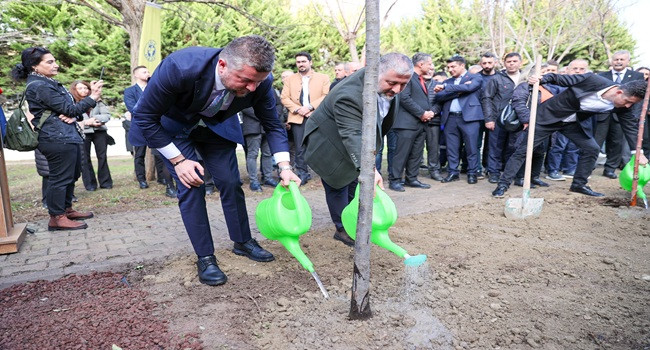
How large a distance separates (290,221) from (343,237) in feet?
3.99

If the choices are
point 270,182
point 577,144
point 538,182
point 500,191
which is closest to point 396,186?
point 500,191

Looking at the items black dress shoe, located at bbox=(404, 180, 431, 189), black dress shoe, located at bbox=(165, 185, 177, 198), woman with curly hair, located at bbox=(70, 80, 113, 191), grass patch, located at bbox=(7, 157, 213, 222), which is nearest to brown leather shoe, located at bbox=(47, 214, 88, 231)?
grass patch, located at bbox=(7, 157, 213, 222)

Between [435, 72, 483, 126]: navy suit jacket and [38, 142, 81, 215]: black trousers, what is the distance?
5.43 metres

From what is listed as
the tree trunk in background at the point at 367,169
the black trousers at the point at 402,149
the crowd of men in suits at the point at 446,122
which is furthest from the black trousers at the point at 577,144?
the tree trunk in background at the point at 367,169

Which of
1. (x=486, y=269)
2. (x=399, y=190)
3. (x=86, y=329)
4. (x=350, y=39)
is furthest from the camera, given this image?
(x=350, y=39)

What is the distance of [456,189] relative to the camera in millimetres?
6613

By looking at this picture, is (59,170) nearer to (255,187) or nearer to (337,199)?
(255,187)

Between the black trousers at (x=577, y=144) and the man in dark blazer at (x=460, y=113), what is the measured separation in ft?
3.55

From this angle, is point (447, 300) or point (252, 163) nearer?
point (447, 300)

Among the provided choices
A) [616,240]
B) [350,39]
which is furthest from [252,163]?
[350,39]

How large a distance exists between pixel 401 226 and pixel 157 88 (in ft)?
9.37

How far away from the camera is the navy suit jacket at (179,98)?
254 centimetres

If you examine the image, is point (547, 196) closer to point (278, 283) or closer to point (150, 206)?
point (278, 283)

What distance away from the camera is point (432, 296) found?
2748 millimetres
